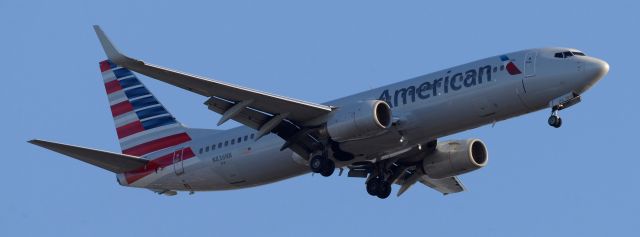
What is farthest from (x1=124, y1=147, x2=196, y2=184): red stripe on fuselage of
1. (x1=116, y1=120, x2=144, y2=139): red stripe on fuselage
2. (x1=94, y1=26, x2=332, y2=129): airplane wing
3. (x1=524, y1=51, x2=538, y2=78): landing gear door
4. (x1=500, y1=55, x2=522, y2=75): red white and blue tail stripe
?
(x1=524, y1=51, x2=538, y2=78): landing gear door

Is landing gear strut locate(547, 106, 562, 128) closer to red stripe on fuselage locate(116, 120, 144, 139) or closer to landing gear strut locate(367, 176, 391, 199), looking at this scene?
landing gear strut locate(367, 176, 391, 199)

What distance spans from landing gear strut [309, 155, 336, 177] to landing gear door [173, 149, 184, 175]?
6773 millimetres

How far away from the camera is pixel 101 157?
2153 inches

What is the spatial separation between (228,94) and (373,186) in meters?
9.65

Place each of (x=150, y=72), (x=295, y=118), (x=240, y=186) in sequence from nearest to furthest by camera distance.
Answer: (x=150, y=72) < (x=295, y=118) < (x=240, y=186)

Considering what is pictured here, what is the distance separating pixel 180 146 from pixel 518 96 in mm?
15427

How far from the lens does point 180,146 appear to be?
187 feet

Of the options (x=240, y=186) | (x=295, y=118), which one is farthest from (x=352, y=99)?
(x=240, y=186)

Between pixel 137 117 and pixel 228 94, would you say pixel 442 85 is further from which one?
pixel 137 117

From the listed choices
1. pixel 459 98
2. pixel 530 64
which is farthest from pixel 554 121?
pixel 459 98

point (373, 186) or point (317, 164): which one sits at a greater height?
point (373, 186)

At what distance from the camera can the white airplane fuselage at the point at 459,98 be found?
1923 inches

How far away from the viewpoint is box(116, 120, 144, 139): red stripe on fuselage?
5988cm

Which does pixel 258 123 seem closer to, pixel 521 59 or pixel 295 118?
pixel 295 118
